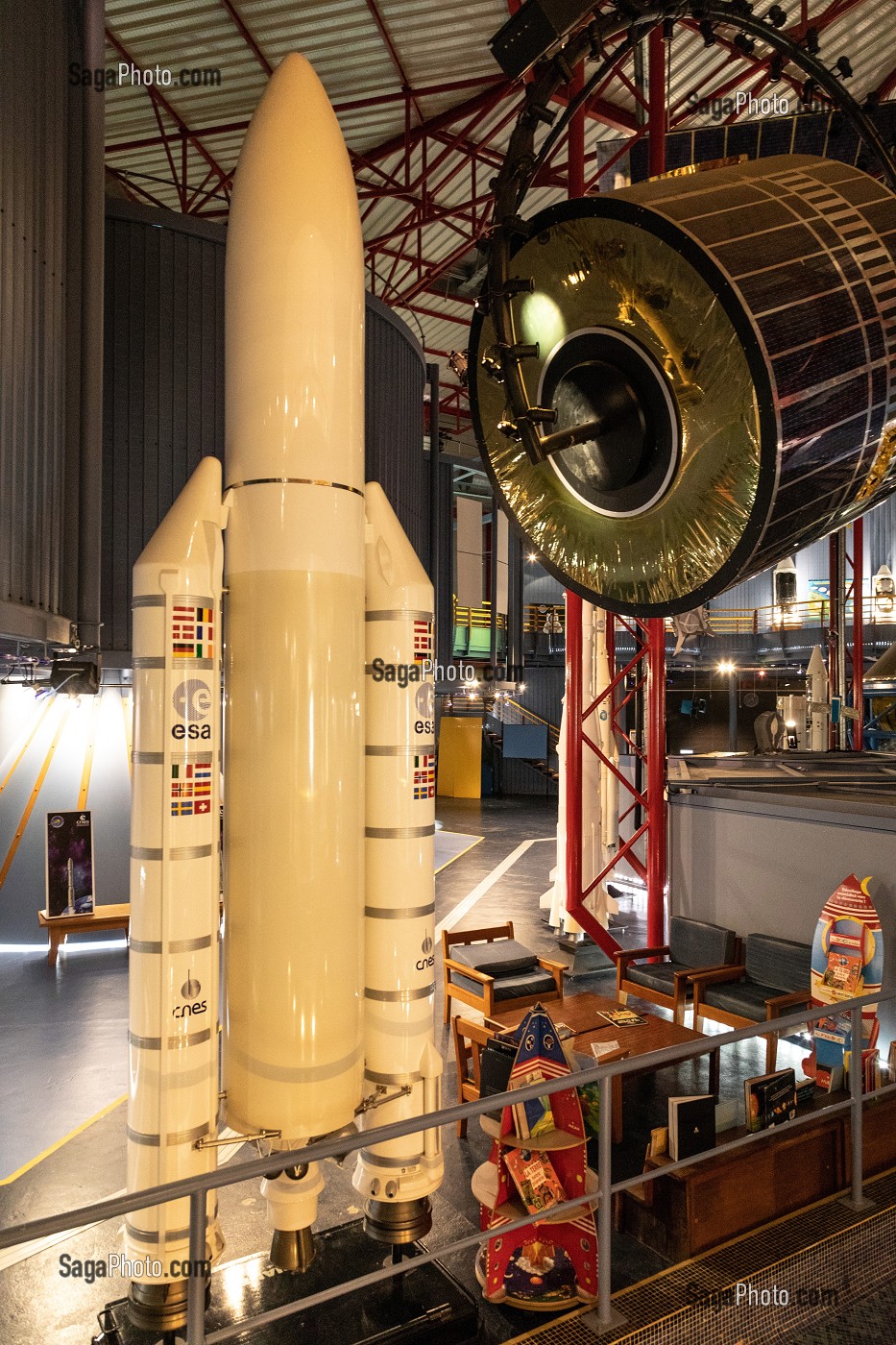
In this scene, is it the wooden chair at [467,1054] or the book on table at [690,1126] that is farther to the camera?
the wooden chair at [467,1054]

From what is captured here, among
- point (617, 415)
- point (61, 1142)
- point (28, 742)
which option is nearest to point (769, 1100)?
point (617, 415)

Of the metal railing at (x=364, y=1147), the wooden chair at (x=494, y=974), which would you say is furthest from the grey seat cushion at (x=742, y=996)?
the metal railing at (x=364, y=1147)

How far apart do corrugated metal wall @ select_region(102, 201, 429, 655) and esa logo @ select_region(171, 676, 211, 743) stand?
5.30m

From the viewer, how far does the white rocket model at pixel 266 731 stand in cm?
284

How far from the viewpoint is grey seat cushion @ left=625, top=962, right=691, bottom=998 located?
20.7 feet

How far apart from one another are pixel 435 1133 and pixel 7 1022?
15.9 ft

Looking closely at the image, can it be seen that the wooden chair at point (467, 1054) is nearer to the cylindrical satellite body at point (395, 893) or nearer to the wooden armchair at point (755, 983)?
the wooden armchair at point (755, 983)

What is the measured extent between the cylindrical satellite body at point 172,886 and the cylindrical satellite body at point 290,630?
10 cm

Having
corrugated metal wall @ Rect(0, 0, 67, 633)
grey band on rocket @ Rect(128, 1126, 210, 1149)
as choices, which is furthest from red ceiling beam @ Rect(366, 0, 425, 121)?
grey band on rocket @ Rect(128, 1126, 210, 1149)

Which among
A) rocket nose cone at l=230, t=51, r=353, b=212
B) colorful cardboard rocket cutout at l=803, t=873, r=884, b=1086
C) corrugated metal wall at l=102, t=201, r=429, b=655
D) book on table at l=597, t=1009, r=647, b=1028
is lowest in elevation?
book on table at l=597, t=1009, r=647, b=1028

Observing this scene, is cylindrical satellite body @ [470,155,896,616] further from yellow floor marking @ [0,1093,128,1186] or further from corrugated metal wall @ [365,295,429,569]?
corrugated metal wall @ [365,295,429,569]

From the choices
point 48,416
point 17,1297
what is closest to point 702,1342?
point 17,1297

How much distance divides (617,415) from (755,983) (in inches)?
242

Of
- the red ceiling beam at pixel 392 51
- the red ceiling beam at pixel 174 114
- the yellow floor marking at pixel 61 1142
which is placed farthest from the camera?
the red ceiling beam at pixel 174 114
